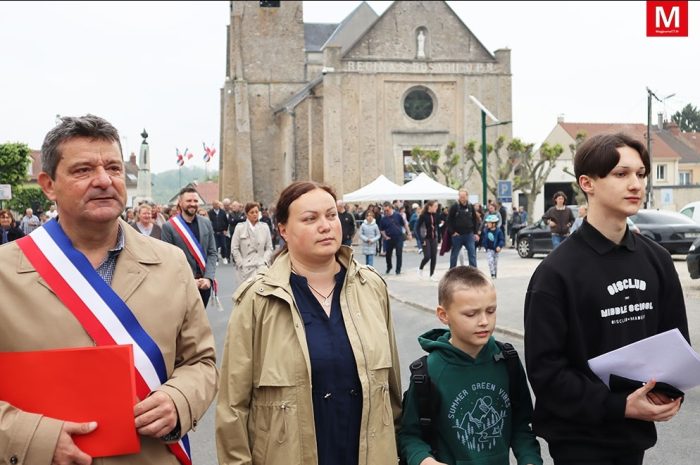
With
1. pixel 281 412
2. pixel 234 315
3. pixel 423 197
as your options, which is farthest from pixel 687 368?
pixel 423 197

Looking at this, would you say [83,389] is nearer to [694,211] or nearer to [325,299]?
[325,299]

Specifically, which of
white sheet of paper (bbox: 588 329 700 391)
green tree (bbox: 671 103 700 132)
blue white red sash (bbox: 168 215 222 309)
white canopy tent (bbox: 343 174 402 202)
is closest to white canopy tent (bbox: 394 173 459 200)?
white canopy tent (bbox: 343 174 402 202)

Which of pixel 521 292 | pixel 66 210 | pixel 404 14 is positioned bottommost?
pixel 521 292

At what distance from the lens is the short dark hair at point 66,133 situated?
2760 millimetres

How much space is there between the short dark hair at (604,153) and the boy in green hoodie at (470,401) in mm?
740

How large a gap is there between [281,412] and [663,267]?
1.71m

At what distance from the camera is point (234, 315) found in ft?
10.7

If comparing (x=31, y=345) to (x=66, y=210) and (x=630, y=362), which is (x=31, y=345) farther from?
(x=630, y=362)

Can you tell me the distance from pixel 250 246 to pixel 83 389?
893 cm

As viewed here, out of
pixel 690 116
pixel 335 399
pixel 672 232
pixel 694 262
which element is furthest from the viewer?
pixel 672 232

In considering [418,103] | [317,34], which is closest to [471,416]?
[418,103]

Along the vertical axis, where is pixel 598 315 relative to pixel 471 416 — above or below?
above

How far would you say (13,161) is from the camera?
37.4m

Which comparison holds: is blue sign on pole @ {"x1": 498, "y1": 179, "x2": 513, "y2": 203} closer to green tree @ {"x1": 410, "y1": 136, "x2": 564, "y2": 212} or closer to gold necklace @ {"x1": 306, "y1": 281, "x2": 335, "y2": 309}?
green tree @ {"x1": 410, "y1": 136, "x2": 564, "y2": 212}
